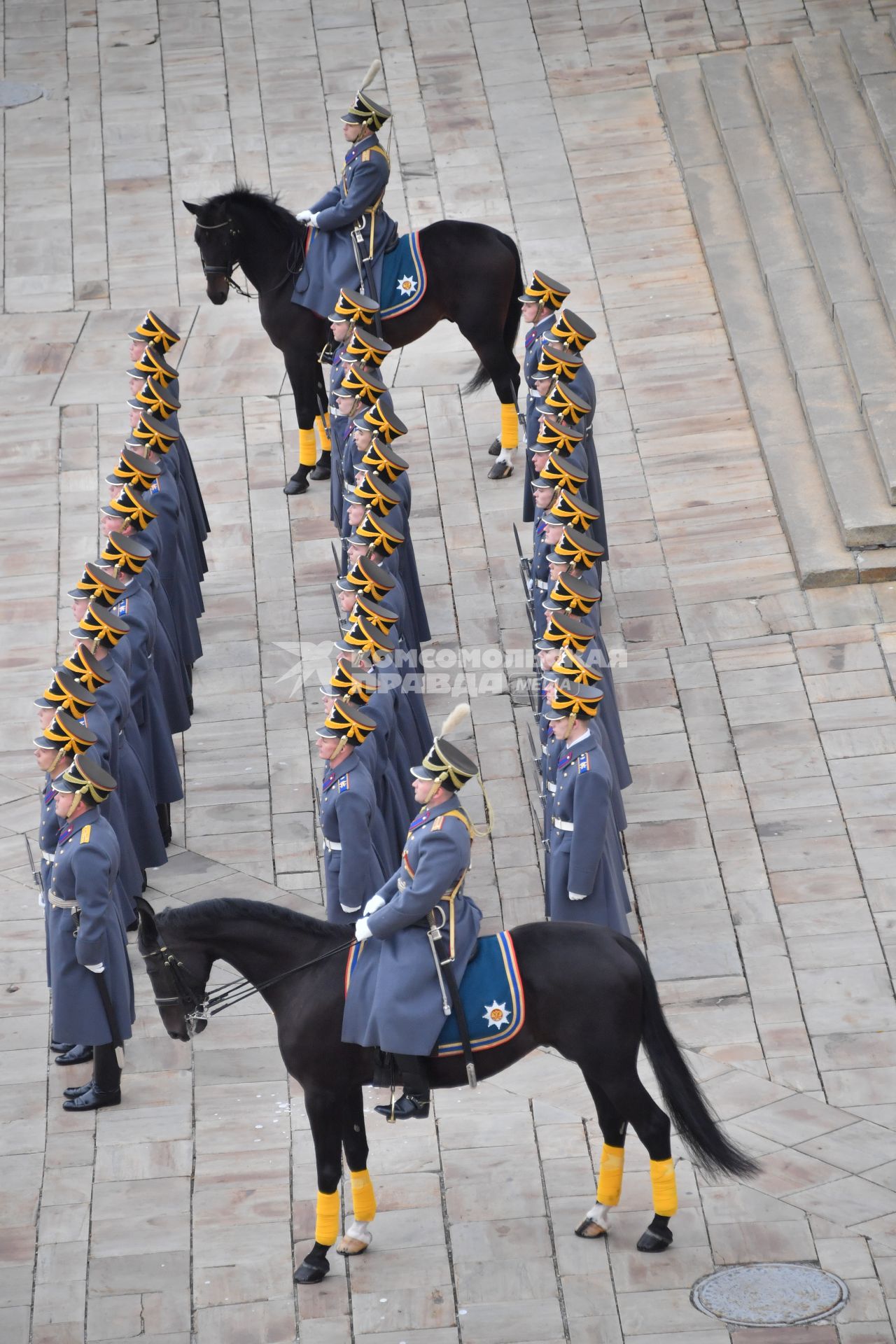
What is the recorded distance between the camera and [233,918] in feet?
25.0

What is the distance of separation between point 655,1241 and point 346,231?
7.73 metres

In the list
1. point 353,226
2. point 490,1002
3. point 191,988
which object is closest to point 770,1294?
point 490,1002

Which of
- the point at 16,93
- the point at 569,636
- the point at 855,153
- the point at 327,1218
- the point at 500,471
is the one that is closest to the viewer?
the point at 327,1218

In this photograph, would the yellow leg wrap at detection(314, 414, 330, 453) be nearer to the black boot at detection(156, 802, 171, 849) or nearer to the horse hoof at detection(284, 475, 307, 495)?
the horse hoof at detection(284, 475, 307, 495)

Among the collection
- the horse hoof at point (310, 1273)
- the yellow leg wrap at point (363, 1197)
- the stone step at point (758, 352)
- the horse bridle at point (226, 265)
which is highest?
the horse bridle at point (226, 265)

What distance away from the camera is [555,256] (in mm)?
15984

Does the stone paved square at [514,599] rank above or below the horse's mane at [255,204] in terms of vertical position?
below

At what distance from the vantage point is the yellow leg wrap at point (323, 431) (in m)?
13.8

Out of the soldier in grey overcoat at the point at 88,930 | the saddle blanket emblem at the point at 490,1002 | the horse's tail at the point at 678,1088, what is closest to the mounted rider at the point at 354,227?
the soldier in grey overcoat at the point at 88,930

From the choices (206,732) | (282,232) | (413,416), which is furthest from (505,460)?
(206,732)

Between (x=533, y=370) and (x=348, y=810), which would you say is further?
(x=533, y=370)

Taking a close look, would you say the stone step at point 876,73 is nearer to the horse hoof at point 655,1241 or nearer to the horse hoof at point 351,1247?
the horse hoof at point 655,1241

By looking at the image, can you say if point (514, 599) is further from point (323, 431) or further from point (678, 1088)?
point (678, 1088)

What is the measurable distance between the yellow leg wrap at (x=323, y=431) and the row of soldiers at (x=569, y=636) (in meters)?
2.08
